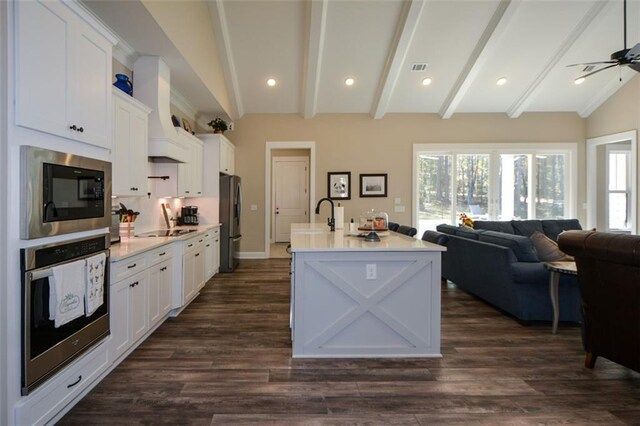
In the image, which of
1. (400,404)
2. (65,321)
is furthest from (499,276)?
(65,321)

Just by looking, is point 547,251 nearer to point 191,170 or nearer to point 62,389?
point 62,389

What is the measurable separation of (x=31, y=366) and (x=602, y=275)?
3497mm

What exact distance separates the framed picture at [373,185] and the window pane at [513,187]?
2.51 metres

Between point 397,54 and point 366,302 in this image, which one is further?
point 397,54

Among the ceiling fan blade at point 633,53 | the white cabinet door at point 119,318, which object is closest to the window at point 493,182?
the ceiling fan blade at point 633,53

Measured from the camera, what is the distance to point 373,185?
7.42m

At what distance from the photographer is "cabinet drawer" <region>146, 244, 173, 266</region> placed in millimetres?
3110

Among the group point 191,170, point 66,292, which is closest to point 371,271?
point 66,292

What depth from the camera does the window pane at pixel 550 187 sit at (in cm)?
745

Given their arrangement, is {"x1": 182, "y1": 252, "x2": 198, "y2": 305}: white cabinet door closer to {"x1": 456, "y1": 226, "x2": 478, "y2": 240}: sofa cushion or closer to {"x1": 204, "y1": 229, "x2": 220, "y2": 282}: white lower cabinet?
{"x1": 204, "y1": 229, "x2": 220, "y2": 282}: white lower cabinet

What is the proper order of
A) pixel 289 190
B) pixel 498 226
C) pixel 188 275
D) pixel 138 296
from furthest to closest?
pixel 289 190 < pixel 498 226 < pixel 188 275 < pixel 138 296

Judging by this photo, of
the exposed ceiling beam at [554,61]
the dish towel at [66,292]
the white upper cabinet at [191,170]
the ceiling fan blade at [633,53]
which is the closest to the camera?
the dish towel at [66,292]

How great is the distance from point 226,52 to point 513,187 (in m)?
6.33

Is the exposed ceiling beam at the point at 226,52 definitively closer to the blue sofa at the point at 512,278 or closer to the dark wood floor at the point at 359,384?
the dark wood floor at the point at 359,384
